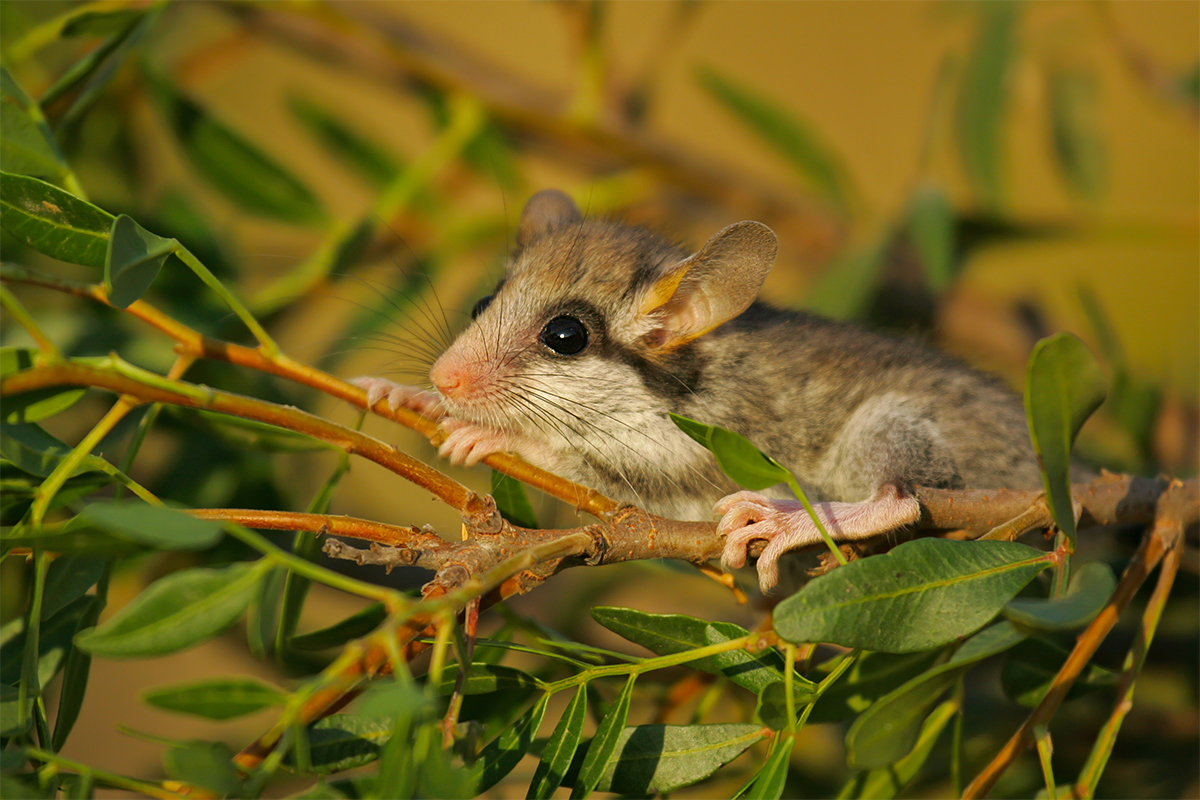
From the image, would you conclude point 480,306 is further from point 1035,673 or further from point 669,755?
point 1035,673

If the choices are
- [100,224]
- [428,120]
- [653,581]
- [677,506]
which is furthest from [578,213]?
[100,224]

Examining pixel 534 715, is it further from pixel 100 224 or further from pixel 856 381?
pixel 856 381

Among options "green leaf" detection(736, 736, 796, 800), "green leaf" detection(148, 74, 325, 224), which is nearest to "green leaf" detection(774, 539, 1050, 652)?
"green leaf" detection(736, 736, 796, 800)

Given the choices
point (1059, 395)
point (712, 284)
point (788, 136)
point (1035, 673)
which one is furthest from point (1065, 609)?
point (788, 136)

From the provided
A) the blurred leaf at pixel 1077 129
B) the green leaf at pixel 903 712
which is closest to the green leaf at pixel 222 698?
the green leaf at pixel 903 712

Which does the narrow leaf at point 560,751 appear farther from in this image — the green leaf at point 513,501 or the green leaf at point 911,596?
the green leaf at point 513,501
